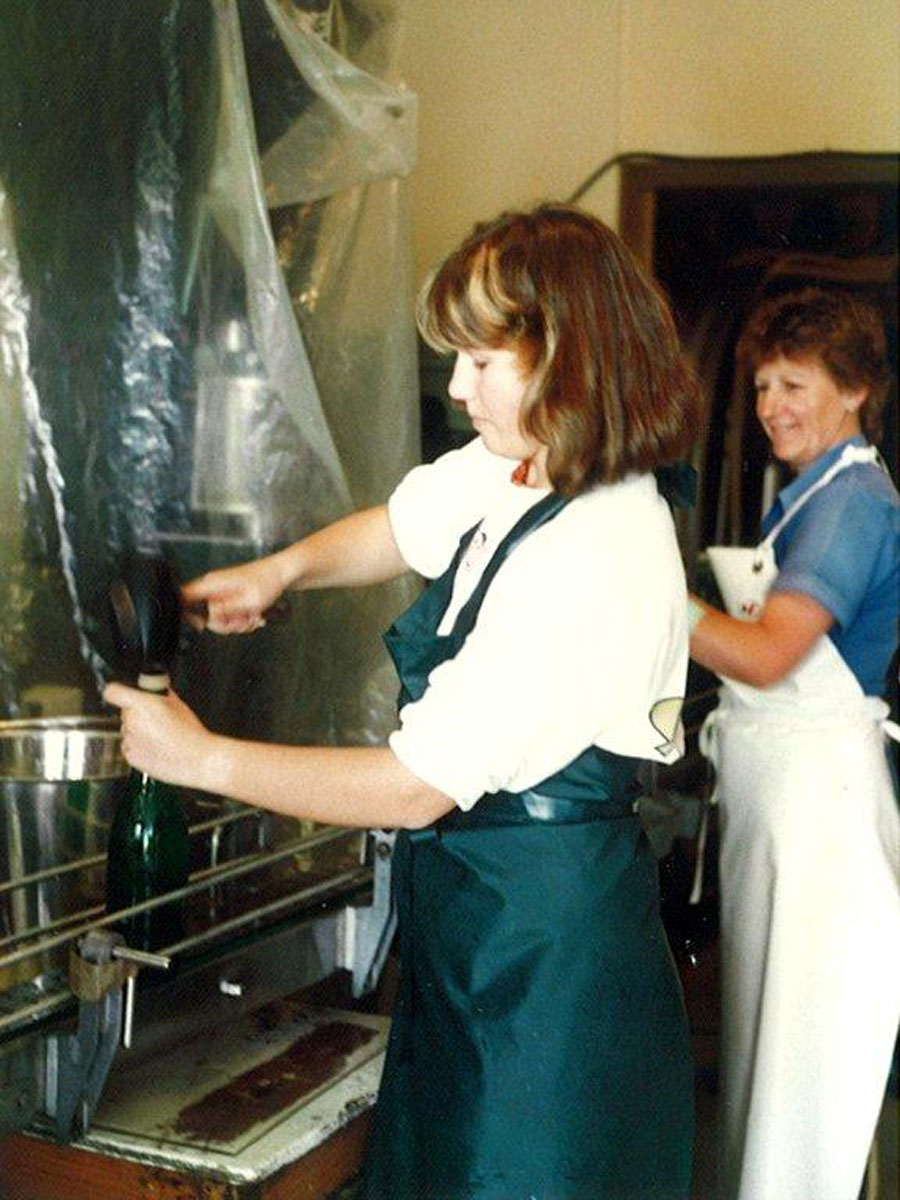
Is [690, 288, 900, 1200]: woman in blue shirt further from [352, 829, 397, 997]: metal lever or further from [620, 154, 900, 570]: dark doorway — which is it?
[620, 154, 900, 570]: dark doorway

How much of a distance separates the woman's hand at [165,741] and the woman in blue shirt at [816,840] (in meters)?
0.84

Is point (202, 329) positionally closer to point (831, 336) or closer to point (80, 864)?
point (80, 864)

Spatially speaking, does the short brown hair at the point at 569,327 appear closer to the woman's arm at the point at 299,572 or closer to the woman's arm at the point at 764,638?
the woman's arm at the point at 299,572

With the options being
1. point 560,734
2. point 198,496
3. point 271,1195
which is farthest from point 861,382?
point 271,1195

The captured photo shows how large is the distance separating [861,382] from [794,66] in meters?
0.70

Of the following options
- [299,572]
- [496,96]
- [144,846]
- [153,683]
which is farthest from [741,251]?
[153,683]

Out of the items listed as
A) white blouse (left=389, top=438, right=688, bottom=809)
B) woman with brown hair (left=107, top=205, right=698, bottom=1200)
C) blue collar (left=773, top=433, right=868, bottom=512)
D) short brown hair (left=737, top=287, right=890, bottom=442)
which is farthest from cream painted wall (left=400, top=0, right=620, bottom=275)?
white blouse (left=389, top=438, right=688, bottom=809)

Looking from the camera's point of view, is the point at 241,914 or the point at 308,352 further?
the point at 308,352

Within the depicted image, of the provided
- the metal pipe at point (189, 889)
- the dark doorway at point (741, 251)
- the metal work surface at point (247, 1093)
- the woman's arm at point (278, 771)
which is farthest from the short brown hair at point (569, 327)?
the dark doorway at point (741, 251)

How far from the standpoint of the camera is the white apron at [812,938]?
192 centimetres

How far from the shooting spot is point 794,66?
8.29 ft

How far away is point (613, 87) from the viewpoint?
2590 millimetres

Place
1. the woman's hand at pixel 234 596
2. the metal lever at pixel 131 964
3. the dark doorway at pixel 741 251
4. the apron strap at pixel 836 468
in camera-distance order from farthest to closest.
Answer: the dark doorway at pixel 741 251 < the apron strap at pixel 836 468 < the woman's hand at pixel 234 596 < the metal lever at pixel 131 964

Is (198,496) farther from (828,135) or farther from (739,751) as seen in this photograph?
(828,135)
